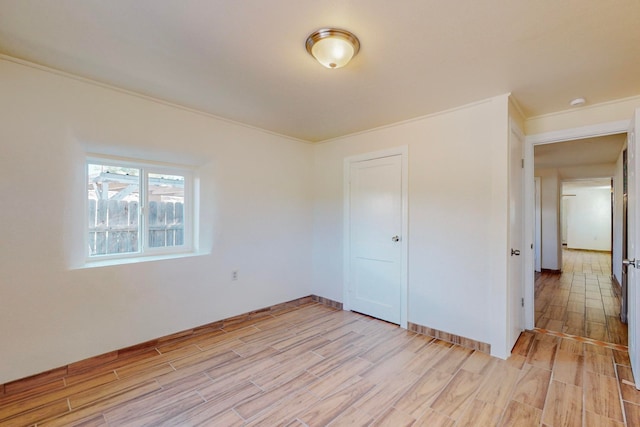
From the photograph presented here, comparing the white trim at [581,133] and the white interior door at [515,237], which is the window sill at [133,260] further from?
the white trim at [581,133]

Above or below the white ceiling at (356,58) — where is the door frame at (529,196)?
below

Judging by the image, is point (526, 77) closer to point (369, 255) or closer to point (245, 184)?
point (369, 255)

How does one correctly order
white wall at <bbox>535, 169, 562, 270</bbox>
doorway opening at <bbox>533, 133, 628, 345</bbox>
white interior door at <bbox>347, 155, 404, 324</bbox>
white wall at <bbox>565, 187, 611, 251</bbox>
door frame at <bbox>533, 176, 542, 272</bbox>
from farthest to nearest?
1. white wall at <bbox>565, 187, 611, 251</bbox>
2. door frame at <bbox>533, 176, 542, 272</bbox>
3. white wall at <bbox>535, 169, 562, 270</bbox>
4. doorway opening at <bbox>533, 133, 628, 345</bbox>
5. white interior door at <bbox>347, 155, 404, 324</bbox>

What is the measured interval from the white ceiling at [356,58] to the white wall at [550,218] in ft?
14.5

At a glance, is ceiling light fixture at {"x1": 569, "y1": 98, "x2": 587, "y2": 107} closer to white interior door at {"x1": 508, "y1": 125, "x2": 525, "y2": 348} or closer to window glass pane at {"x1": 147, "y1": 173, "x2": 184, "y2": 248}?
white interior door at {"x1": 508, "y1": 125, "x2": 525, "y2": 348}

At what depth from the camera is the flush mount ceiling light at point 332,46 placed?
162 centimetres

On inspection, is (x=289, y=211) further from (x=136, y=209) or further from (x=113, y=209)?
(x=113, y=209)

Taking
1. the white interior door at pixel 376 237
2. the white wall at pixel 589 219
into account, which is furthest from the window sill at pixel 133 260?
the white wall at pixel 589 219

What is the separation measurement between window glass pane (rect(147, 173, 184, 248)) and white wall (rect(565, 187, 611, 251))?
12133 mm

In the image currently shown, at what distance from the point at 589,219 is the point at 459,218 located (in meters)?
10.6

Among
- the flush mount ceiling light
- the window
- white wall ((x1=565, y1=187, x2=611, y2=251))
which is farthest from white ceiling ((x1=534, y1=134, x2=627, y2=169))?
white wall ((x1=565, y1=187, x2=611, y2=251))

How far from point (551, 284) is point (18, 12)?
7240 millimetres

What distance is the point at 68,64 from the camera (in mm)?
2029

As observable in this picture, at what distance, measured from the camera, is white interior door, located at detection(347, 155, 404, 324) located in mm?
3238
